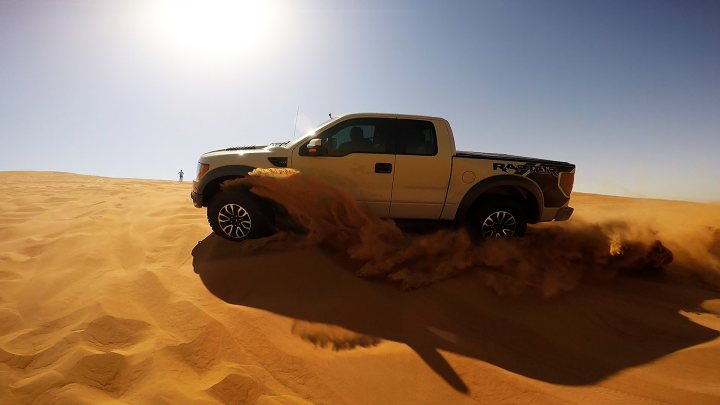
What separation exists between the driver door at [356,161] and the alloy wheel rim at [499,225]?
146 centimetres

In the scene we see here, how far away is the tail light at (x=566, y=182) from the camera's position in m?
4.96

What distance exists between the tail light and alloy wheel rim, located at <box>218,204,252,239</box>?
4.49 metres

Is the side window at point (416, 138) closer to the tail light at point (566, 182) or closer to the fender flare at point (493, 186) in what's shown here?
the fender flare at point (493, 186)

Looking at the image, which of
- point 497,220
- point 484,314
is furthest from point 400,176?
point 484,314

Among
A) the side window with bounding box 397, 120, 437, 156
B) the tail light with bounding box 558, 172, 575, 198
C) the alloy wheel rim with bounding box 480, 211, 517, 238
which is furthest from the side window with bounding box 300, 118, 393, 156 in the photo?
the tail light with bounding box 558, 172, 575, 198

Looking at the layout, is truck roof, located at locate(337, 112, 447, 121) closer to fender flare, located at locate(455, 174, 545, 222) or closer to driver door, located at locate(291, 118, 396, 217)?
driver door, located at locate(291, 118, 396, 217)

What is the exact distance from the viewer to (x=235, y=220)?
4723 millimetres

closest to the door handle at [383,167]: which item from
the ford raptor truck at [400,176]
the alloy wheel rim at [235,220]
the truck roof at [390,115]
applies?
the ford raptor truck at [400,176]

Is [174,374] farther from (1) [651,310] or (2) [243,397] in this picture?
(1) [651,310]

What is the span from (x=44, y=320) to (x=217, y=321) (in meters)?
1.49

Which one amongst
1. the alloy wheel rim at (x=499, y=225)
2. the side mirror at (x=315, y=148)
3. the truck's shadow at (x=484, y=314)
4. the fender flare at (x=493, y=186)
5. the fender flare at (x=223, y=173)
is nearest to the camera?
the truck's shadow at (x=484, y=314)

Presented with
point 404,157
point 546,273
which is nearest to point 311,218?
point 404,157

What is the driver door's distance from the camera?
15.6 ft

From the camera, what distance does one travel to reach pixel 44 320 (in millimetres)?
2875
